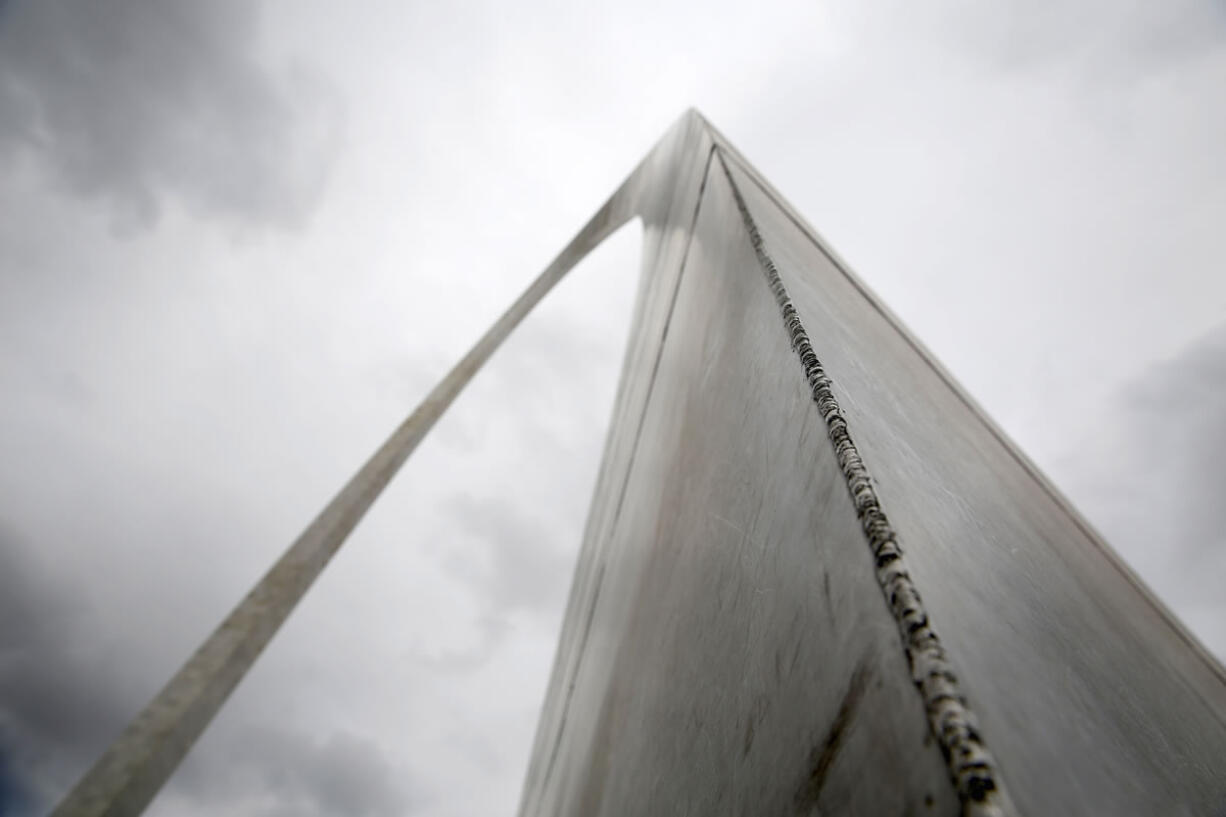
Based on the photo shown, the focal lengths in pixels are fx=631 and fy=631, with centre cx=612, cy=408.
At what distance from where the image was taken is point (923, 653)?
0.56 meters

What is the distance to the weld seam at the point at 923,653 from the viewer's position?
460 millimetres

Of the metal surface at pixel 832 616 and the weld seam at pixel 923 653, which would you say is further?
the metal surface at pixel 832 616

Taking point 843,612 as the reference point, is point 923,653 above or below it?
below

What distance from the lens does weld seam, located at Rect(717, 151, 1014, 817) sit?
46cm

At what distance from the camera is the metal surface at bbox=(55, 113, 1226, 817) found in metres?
0.59

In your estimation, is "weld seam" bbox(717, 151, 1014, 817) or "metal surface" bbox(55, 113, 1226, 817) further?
"metal surface" bbox(55, 113, 1226, 817)

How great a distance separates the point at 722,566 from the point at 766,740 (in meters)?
0.50

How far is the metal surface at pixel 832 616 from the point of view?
0.59m

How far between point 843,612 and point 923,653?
0.17 m

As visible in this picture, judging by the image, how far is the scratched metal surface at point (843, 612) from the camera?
0.62m

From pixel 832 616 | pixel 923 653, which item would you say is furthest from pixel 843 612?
pixel 923 653

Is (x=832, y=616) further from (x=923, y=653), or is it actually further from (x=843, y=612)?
(x=923, y=653)

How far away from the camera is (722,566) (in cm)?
136

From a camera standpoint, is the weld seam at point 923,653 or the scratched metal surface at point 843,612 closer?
the weld seam at point 923,653
